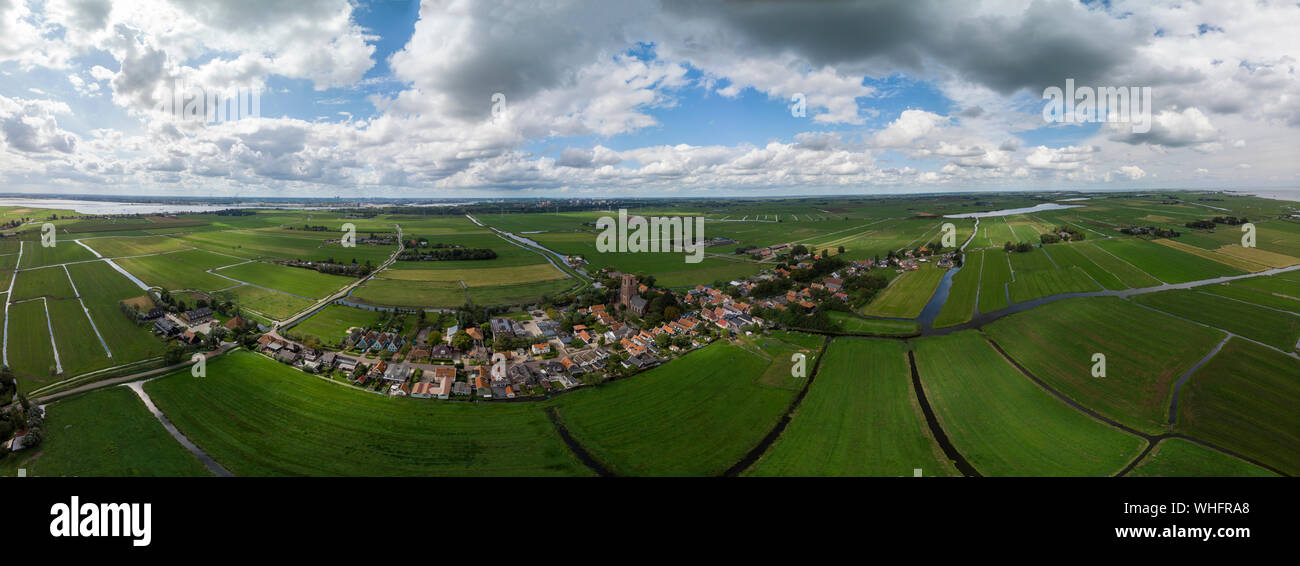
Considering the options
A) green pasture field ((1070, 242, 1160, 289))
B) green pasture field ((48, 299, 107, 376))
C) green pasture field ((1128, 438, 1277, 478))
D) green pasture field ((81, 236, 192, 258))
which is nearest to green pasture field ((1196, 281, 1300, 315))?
green pasture field ((1070, 242, 1160, 289))

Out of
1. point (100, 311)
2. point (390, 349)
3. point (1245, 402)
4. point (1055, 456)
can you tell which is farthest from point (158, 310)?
point (1245, 402)

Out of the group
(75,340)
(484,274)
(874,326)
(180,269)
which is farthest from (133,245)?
(874,326)

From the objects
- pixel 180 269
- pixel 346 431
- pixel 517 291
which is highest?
pixel 180 269

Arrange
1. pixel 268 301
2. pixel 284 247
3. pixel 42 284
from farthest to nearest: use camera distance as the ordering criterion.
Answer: pixel 284 247 → pixel 268 301 → pixel 42 284

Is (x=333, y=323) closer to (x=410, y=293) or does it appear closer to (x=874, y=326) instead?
(x=410, y=293)

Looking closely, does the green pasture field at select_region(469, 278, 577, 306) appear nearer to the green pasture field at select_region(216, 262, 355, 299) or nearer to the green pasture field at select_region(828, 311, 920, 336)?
the green pasture field at select_region(216, 262, 355, 299)

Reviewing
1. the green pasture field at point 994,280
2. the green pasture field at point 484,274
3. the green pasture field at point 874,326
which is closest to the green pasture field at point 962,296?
the green pasture field at point 994,280
